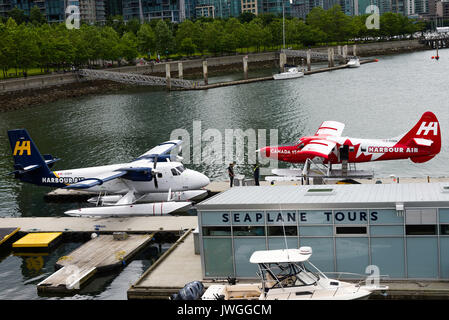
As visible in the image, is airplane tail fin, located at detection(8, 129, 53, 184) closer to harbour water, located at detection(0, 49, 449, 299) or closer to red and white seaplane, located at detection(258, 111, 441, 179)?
harbour water, located at detection(0, 49, 449, 299)

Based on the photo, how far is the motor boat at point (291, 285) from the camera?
14.1 m

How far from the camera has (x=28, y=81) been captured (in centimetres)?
9738

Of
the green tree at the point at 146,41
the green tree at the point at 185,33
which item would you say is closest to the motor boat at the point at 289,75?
the green tree at the point at 146,41

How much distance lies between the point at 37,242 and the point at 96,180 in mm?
4532

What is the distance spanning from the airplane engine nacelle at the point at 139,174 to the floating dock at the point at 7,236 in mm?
6209

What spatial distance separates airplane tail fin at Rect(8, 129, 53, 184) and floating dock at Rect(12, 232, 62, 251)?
721 cm

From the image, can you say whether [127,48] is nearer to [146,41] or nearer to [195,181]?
[146,41]

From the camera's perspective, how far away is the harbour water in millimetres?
35750

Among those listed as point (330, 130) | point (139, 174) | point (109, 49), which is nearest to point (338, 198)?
point (139, 174)

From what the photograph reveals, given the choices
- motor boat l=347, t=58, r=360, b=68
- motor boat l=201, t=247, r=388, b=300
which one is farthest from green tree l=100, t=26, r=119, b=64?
motor boat l=201, t=247, r=388, b=300

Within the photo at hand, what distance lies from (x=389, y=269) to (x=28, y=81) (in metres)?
90.4

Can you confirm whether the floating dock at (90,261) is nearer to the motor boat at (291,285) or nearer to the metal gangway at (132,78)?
the motor boat at (291,285)

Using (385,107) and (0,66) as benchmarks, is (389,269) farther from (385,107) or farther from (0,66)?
(0,66)
